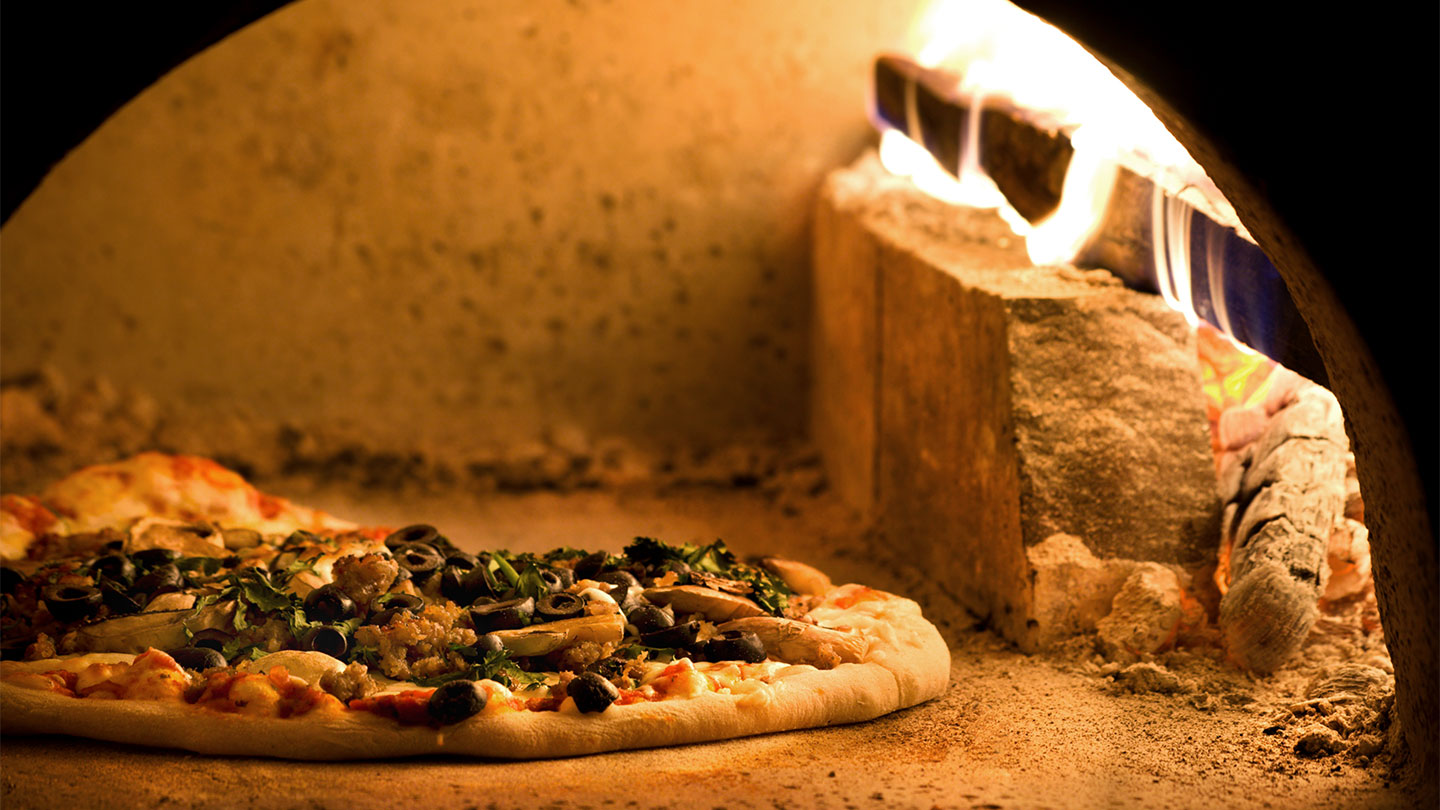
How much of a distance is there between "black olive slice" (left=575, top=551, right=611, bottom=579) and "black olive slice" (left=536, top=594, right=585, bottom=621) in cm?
26

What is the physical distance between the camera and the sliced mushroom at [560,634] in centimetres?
295

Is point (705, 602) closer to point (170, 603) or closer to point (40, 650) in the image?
point (170, 603)

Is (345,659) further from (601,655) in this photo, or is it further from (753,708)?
(753,708)

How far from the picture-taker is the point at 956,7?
19.1 ft

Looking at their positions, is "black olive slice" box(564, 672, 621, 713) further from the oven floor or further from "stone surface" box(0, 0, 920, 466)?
"stone surface" box(0, 0, 920, 466)

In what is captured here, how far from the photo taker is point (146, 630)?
298 centimetres

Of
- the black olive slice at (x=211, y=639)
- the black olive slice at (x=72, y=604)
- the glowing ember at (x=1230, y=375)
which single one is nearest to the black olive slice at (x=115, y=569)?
the black olive slice at (x=72, y=604)

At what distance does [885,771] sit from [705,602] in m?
0.74

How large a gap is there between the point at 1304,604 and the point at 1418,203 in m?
1.51

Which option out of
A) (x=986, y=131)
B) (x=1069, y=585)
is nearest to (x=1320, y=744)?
(x=1069, y=585)

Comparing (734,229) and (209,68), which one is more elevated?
(209,68)

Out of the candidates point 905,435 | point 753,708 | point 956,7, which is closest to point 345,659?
point 753,708

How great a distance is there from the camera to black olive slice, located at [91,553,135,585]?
3271mm

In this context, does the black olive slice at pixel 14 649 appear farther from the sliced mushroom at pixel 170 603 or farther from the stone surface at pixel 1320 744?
the stone surface at pixel 1320 744
